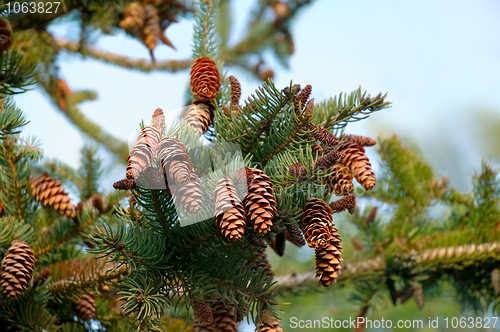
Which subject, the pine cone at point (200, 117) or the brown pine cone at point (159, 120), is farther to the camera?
the pine cone at point (200, 117)

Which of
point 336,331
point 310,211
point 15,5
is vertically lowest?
point 336,331

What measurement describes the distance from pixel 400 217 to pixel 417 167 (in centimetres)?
29

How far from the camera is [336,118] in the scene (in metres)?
0.87

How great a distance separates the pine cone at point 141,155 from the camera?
2.17 ft

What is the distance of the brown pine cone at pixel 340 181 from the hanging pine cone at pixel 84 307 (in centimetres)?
76

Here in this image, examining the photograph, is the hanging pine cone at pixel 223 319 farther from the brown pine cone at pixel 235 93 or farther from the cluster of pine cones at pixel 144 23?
the cluster of pine cones at pixel 144 23

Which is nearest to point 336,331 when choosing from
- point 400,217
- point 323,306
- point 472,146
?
point 323,306

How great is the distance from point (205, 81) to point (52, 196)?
65 centimetres

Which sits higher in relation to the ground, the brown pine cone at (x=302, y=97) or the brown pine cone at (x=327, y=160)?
the brown pine cone at (x=302, y=97)

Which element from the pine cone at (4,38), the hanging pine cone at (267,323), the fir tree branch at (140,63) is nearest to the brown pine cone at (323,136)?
the hanging pine cone at (267,323)

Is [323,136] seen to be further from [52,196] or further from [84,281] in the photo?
[52,196]

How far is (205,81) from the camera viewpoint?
0.91 m

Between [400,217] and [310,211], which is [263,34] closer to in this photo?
[400,217]

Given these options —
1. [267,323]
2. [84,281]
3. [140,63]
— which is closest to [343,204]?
[267,323]
